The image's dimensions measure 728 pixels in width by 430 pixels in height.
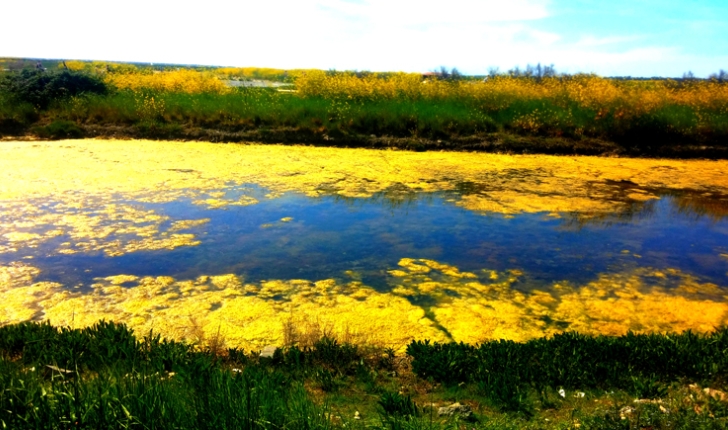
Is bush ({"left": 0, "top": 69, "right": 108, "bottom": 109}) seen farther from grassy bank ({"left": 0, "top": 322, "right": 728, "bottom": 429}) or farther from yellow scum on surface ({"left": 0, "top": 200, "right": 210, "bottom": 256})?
grassy bank ({"left": 0, "top": 322, "right": 728, "bottom": 429})

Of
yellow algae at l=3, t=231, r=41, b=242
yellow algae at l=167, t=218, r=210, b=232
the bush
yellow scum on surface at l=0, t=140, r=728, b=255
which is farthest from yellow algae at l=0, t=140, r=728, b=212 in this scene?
the bush

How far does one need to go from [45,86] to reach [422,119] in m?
7.82

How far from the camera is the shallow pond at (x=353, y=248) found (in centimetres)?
330

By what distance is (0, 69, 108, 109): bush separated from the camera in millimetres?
10234

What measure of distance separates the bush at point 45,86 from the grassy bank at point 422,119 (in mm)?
44

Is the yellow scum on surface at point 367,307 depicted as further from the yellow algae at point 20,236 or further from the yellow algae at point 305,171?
the yellow algae at point 305,171

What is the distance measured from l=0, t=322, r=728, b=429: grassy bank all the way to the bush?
9306 mm

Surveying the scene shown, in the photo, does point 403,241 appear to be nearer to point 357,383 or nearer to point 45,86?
point 357,383

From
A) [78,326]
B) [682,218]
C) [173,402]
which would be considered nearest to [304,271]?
[78,326]

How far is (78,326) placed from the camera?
3.06 m

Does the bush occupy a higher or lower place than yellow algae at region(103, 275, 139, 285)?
higher

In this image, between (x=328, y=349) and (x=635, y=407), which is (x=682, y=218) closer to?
(x=635, y=407)

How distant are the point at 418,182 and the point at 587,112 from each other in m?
4.96

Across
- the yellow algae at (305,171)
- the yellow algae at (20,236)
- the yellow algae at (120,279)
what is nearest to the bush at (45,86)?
the yellow algae at (305,171)
